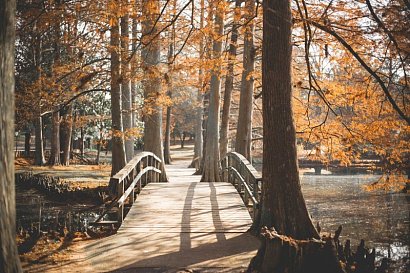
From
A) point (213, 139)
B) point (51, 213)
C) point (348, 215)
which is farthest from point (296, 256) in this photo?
point (213, 139)

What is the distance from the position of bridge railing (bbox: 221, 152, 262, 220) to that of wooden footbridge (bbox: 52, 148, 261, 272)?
0.18ft

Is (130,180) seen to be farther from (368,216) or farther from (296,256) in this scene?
(368,216)

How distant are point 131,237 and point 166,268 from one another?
192 cm

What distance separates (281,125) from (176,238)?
2872 mm

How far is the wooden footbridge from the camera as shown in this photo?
665 cm

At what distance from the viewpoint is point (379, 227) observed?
15.0m

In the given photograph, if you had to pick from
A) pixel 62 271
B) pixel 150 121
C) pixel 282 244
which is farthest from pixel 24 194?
pixel 282 244

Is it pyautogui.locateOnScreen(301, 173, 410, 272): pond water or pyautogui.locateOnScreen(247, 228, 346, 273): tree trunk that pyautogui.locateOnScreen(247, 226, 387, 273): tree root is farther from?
pyautogui.locateOnScreen(301, 173, 410, 272): pond water

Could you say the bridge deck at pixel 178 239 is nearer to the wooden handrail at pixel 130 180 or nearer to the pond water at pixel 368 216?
the wooden handrail at pixel 130 180

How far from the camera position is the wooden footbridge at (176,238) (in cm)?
665

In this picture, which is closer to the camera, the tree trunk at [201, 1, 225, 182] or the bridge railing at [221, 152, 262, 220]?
the bridge railing at [221, 152, 262, 220]

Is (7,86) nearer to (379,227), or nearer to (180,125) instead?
(379,227)

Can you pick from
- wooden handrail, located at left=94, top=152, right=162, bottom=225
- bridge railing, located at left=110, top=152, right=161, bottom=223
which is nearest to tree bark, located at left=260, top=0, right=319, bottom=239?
wooden handrail, located at left=94, top=152, right=162, bottom=225

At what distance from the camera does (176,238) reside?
26.5 ft
